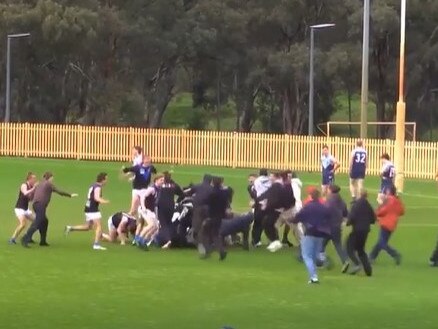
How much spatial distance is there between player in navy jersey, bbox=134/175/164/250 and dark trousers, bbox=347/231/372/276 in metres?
5.18

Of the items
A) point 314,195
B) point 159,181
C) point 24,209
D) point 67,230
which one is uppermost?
point 314,195

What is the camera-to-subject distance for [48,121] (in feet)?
252

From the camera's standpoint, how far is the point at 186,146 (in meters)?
56.3

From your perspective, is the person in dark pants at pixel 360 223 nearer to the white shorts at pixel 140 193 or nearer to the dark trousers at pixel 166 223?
the dark trousers at pixel 166 223

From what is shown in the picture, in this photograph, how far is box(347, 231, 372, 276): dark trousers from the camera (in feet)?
67.2

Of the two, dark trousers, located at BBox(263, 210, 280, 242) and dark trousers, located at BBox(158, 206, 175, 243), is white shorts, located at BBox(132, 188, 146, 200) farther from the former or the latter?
dark trousers, located at BBox(263, 210, 280, 242)

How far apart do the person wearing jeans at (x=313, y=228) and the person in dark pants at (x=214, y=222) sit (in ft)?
12.5

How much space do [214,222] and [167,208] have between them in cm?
161

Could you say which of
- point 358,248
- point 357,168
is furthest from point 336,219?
point 357,168

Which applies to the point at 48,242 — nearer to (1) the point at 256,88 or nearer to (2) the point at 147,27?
(2) the point at 147,27

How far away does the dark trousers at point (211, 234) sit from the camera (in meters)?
23.2

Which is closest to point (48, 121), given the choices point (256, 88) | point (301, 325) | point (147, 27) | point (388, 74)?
point (147, 27)

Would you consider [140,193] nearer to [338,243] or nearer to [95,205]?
[95,205]

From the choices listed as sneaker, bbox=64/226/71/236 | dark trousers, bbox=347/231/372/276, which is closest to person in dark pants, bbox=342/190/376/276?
dark trousers, bbox=347/231/372/276
